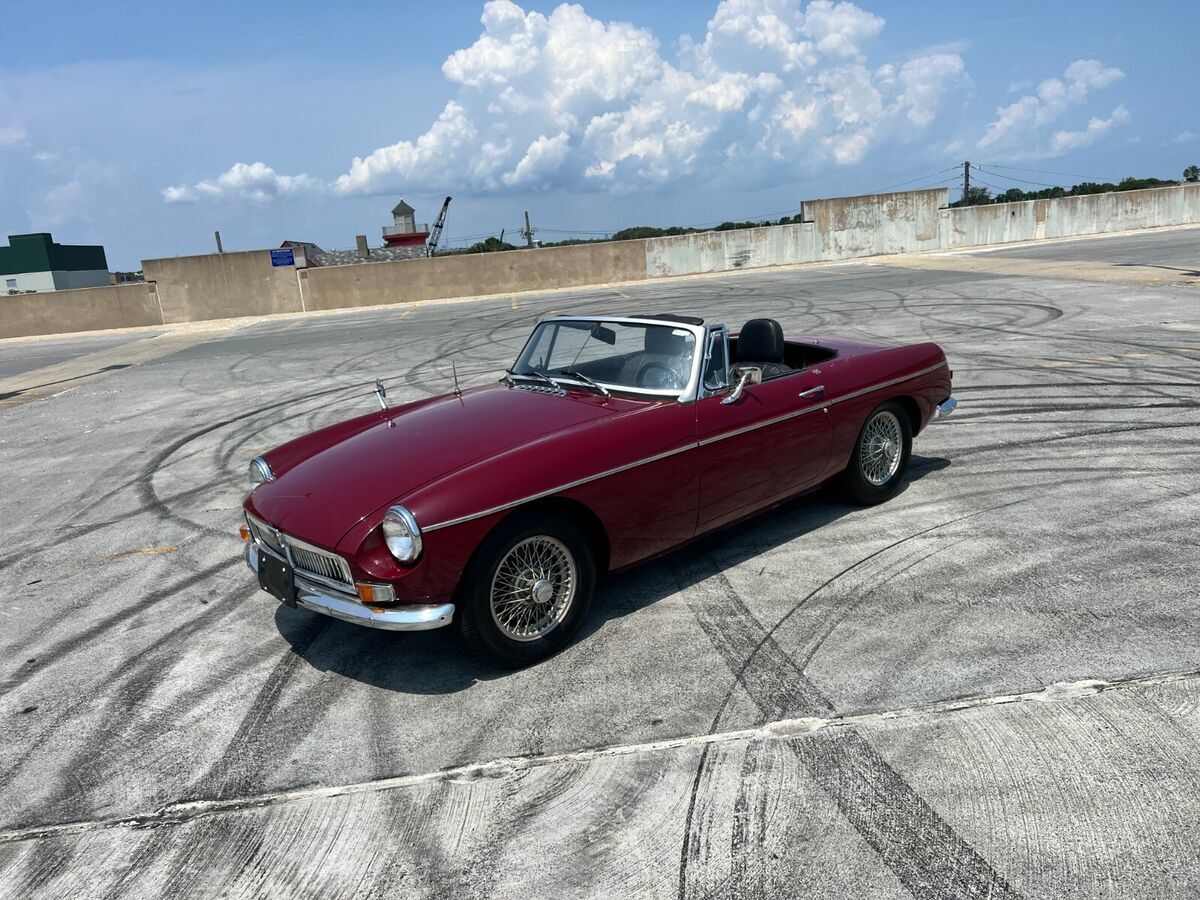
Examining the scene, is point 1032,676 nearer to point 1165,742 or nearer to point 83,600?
point 1165,742

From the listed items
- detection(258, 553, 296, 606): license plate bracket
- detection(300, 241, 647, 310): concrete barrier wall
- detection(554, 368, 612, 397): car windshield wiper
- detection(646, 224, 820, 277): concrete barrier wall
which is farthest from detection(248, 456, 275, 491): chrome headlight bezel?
detection(646, 224, 820, 277): concrete barrier wall

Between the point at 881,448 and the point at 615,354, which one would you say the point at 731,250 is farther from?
the point at 615,354

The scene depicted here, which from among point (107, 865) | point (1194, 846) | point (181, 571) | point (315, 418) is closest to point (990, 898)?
point (1194, 846)

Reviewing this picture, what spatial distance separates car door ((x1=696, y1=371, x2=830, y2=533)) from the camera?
4.69 meters

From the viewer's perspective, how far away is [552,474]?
4.02 m

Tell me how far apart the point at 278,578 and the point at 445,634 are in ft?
2.82

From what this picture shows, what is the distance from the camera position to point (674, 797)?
10.3 feet

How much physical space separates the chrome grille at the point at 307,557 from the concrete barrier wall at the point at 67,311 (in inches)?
1039

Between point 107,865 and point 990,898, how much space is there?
2816mm

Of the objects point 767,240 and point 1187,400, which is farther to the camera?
point 767,240

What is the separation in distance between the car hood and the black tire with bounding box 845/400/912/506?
1824 mm

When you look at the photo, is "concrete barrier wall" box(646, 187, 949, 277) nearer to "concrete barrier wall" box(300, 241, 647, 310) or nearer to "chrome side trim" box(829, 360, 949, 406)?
"concrete barrier wall" box(300, 241, 647, 310)

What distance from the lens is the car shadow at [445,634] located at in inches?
162

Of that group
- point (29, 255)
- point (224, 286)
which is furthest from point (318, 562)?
point (29, 255)
